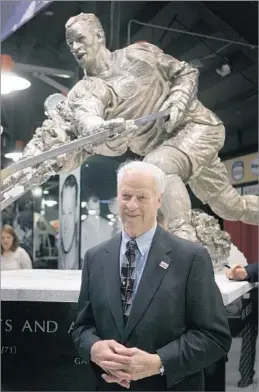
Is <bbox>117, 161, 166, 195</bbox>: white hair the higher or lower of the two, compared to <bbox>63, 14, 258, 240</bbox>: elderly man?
lower

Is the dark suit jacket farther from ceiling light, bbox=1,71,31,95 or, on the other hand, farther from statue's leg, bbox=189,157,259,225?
ceiling light, bbox=1,71,31,95

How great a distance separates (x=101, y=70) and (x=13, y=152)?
303 centimetres

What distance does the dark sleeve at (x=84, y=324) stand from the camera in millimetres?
1505

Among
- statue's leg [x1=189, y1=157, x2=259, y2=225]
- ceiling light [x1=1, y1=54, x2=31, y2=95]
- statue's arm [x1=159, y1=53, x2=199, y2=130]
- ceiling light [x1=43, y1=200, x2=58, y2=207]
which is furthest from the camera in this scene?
ceiling light [x1=43, y1=200, x2=58, y2=207]

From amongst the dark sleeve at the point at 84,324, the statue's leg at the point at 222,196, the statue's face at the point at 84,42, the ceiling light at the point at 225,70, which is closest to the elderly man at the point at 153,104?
the statue's face at the point at 84,42

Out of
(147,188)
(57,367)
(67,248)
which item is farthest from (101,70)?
(67,248)

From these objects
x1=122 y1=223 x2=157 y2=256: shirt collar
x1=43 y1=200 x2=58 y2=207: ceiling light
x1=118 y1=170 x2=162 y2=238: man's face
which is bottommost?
x1=122 y1=223 x2=157 y2=256: shirt collar

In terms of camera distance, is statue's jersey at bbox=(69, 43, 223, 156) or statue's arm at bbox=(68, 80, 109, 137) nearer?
statue's arm at bbox=(68, 80, 109, 137)

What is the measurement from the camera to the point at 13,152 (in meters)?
6.08

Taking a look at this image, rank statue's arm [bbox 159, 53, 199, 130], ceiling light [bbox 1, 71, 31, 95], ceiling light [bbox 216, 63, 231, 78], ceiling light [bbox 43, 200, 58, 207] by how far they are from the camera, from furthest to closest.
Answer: ceiling light [bbox 43, 200, 58, 207] → ceiling light [bbox 216, 63, 231, 78] → ceiling light [bbox 1, 71, 31, 95] → statue's arm [bbox 159, 53, 199, 130]

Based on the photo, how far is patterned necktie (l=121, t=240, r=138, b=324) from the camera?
1.51m

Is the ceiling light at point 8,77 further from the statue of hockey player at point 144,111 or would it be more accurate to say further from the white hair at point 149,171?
the white hair at point 149,171

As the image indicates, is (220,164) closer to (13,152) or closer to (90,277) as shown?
(90,277)

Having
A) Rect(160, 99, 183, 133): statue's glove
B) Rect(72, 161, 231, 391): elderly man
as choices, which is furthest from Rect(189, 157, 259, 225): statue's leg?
Rect(72, 161, 231, 391): elderly man
